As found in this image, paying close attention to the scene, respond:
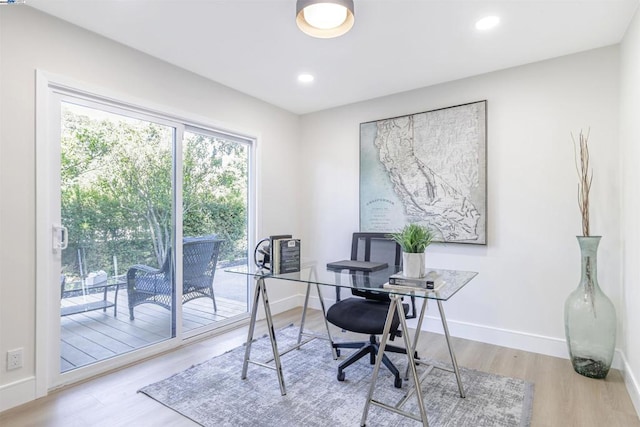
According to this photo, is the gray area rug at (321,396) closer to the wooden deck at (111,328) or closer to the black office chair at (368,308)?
the black office chair at (368,308)

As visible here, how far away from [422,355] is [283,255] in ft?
4.86

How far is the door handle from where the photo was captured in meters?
2.26

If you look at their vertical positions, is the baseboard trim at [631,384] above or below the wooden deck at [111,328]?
below

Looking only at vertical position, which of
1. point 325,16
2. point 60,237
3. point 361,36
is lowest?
point 60,237

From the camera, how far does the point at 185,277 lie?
3145mm

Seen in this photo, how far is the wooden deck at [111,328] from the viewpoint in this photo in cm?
240

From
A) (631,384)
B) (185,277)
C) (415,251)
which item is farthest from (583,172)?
(185,277)

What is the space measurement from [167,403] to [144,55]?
2611 millimetres

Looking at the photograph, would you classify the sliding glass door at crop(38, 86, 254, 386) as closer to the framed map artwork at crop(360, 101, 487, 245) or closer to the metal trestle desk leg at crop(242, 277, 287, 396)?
the metal trestle desk leg at crop(242, 277, 287, 396)

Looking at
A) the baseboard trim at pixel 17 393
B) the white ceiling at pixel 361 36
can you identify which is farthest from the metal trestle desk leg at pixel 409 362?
the baseboard trim at pixel 17 393

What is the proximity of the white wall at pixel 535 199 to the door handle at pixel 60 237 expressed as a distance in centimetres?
306

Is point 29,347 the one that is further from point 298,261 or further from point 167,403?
point 298,261

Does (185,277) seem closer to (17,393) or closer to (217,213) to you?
(217,213)

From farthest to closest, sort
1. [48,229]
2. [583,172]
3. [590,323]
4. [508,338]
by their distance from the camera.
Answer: [508,338]
[583,172]
[590,323]
[48,229]
